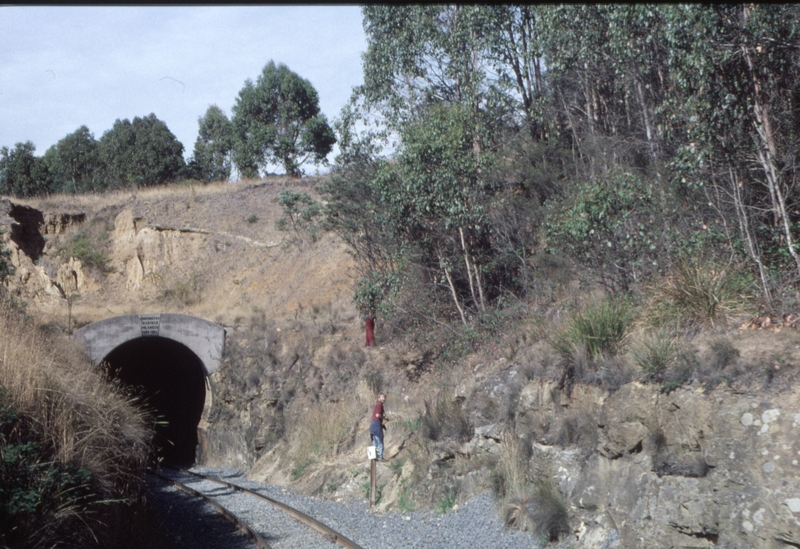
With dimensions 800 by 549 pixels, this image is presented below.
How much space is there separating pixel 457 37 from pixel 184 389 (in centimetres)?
2012

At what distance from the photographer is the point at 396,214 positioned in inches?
777

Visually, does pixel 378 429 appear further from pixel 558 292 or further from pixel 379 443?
pixel 558 292

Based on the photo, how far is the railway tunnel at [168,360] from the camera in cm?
2641

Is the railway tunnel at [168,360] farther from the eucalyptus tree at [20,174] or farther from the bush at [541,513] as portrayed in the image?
the eucalyptus tree at [20,174]

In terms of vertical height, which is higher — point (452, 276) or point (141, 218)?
point (141, 218)

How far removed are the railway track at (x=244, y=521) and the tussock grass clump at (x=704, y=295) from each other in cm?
634

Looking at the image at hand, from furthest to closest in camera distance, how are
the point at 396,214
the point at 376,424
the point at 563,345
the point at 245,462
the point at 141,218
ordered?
the point at 141,218, the point at 245,462, the point at 396,214, the point at 376,424, the point at 563,345

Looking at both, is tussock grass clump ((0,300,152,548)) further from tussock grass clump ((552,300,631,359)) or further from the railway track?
tussock grass clump ((552,300,631,359))

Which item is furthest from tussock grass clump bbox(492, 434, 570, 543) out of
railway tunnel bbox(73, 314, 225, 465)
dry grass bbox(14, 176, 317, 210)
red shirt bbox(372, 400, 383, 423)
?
dry grass bbox(14, 176, 317, 210)

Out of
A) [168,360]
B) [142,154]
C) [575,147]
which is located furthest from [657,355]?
[142,154]

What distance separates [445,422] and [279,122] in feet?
134

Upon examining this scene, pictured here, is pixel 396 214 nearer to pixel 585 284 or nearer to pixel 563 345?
pixel 585 284

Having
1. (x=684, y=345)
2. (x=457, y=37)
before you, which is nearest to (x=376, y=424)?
(x=684, y=345)

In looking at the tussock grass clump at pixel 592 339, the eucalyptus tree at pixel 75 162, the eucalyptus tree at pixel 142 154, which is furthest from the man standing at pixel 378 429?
the eucalyptus tree at pixel 75 162
